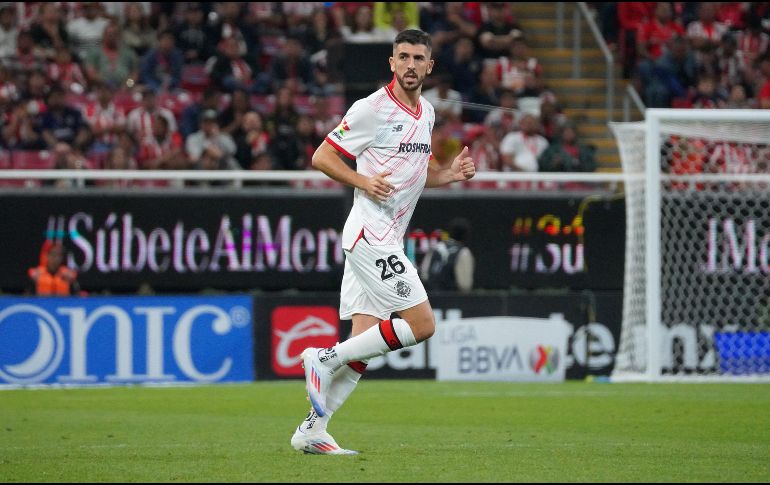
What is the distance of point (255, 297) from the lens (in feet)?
53.6

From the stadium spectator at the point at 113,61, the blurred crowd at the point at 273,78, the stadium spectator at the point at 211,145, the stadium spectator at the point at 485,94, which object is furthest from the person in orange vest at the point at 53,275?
the stadium spectator at the point at 485,94

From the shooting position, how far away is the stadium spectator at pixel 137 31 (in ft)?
67.3

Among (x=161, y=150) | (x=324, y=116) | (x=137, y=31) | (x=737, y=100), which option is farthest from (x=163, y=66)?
(x=737, y=100)

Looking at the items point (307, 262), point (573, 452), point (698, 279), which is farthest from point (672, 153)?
point (573, 452)

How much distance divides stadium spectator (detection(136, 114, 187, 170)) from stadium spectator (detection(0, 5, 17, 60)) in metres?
2.99

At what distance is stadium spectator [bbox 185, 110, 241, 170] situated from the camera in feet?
59.4

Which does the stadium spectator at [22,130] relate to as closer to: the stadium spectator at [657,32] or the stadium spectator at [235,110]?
the stadium spectator at [235,110]

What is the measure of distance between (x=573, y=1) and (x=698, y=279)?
783 cm

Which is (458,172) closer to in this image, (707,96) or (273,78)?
(273,78)

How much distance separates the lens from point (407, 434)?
9.59m

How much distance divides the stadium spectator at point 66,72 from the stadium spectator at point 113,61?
0.14 meters

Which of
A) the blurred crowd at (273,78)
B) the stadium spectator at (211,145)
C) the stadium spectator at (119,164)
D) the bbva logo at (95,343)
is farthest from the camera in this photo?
the blurred crowd at (273,78)

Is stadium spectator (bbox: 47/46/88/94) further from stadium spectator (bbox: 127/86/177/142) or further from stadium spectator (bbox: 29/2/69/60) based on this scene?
stadium spectator (bbox: 127/86/177/142)

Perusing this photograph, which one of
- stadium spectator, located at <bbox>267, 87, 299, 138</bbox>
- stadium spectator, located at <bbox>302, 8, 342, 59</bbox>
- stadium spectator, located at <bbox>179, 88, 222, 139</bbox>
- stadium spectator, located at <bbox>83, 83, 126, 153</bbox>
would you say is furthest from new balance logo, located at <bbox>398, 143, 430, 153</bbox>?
stadium spectator, located at <bbox>302, 8, 342, 59</bbox>
